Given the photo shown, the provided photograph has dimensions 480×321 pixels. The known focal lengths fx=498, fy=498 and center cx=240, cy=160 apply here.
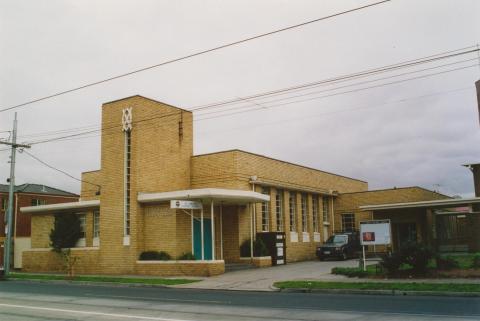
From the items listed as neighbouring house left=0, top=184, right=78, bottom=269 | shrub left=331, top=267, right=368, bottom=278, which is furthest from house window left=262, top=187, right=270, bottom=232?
neighbouring house left=0, top=184, right=78, bottom=269

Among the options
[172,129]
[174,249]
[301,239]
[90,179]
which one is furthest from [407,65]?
[90,179]

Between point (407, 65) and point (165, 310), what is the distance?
1118cm

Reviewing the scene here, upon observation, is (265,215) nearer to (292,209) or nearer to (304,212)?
(292,209)

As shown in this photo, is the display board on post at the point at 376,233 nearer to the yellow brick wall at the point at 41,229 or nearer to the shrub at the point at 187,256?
the shrub at the point at 187,256

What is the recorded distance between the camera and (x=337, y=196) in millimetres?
40156

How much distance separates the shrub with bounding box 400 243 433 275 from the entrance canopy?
9.12 meters

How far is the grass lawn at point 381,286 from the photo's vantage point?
49.1 ft

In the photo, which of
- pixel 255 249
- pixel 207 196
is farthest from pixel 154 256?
pixel 255 249

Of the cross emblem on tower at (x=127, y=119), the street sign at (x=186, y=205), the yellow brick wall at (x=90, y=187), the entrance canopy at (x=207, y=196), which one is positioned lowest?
the street sign at (x=186, y=205)

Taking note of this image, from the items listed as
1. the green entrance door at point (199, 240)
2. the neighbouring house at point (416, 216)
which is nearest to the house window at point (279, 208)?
the neighbouring house at point (416, 216)

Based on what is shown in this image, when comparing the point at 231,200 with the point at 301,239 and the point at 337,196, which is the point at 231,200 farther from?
the point at 337,196

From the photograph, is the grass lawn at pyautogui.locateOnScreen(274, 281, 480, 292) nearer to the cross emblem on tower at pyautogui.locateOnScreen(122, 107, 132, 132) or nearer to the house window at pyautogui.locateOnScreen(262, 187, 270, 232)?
the house window at pyautogui.locateOnScreen(262, 187, 270, 232)

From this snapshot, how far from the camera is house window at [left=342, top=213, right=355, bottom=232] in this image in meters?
39.0

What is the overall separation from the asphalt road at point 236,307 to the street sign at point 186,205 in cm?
727
